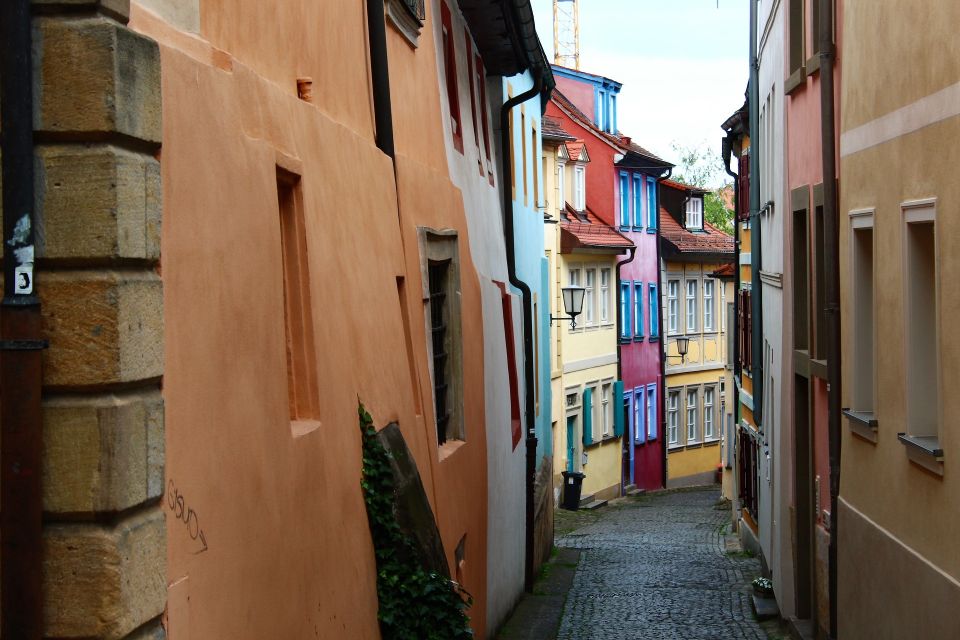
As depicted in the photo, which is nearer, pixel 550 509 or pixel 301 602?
pixel 301 602

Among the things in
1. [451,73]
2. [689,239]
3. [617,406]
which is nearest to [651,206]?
[689,239]

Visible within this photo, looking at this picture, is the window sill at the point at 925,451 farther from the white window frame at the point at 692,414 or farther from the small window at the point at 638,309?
the white window frame at the point at 692,414

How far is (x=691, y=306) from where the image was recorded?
46.9m

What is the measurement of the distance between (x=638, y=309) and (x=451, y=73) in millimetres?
29007

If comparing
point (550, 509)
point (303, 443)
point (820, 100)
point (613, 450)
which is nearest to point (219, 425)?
point (303, 443)

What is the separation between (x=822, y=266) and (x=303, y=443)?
27.7ft

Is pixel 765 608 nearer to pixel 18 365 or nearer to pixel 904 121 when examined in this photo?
pixel 904 121

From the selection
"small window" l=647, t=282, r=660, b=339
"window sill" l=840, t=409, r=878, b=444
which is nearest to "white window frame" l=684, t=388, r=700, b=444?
"small window" l=647, t=282, r=660, b=339

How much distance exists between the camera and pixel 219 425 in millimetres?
5270

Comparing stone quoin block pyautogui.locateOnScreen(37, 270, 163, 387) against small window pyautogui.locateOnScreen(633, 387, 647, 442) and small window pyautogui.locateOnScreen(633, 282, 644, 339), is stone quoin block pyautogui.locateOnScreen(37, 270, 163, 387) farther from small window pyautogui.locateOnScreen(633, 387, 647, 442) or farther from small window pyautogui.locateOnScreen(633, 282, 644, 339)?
small window pyautogui.locateOnScreen(633, 282, 644, 339)

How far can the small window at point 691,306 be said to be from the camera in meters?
46.7

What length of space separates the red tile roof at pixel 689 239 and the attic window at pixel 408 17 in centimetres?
3392

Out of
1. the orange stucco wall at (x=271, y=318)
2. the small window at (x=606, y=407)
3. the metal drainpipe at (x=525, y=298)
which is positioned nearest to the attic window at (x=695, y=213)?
the small window at (x=606, y=407)

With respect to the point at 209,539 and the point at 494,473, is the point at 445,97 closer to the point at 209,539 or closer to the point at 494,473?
the point at 494,473
